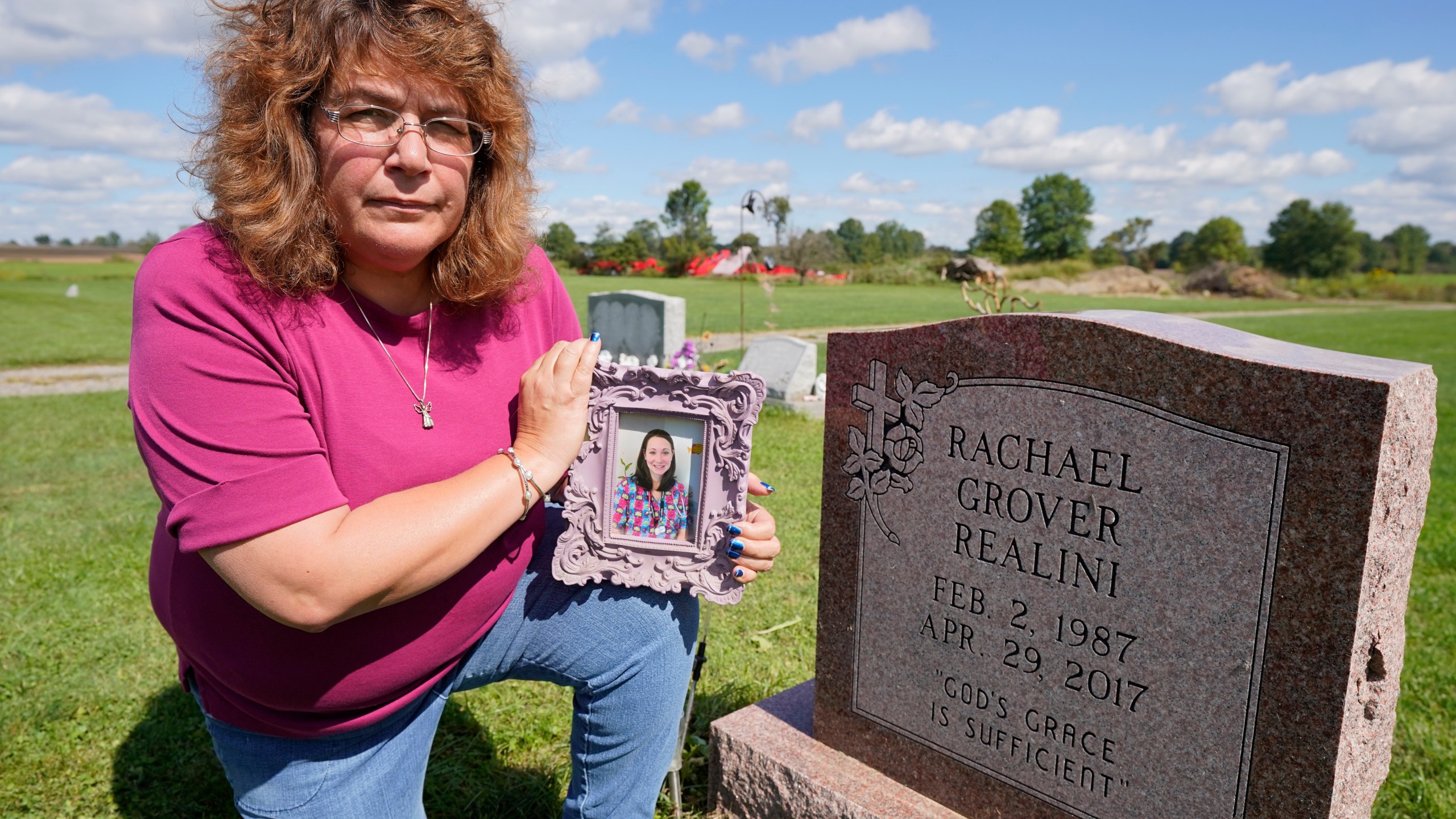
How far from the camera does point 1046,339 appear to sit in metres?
1.93

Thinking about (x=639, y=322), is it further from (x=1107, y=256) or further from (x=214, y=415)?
(x=1107, y=256)

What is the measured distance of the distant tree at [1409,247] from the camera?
74.3 m

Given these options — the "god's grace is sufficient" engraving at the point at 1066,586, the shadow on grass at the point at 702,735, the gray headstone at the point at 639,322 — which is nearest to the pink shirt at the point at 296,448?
the "god's grace is sufficient" engraving at the point at 1066,586

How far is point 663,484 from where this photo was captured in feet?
6.40

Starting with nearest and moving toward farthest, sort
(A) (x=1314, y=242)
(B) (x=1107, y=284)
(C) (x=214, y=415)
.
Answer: (C) (x=214, y=415) → (B) (x=1107, y=284) → (A) (x=1314, y=242)

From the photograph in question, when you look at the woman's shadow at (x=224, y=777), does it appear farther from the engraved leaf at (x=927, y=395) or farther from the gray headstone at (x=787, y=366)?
the gray headstone at (x=787, y=366)

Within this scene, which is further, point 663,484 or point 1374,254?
point 1374,254

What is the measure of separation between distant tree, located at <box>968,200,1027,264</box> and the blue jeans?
251 ft

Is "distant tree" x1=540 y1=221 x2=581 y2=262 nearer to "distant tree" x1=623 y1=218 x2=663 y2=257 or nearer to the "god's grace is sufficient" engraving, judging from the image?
"distant tree" x1=623 y1=218 x2=663 y2=257

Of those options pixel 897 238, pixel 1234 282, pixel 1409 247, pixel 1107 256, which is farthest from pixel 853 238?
pixel 1409 247

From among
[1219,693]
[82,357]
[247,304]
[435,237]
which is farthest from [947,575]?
[82,357]

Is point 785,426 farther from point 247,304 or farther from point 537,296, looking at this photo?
point 247,304

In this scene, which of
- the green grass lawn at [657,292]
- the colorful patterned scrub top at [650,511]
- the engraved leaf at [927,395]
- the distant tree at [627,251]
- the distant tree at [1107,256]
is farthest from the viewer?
the distant tree at [1107,256]

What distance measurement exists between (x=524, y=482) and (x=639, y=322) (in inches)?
305
